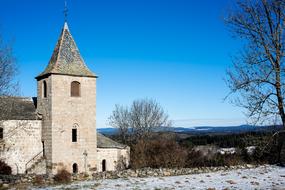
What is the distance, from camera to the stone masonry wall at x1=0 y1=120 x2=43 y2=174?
30.5 m

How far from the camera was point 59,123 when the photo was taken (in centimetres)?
3166

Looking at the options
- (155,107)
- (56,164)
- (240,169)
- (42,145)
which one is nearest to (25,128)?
(42,145)

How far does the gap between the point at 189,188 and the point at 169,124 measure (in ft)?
147

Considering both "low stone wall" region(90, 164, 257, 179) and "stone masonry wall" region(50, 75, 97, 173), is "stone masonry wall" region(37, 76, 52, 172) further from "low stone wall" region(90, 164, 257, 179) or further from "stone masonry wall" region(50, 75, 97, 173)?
"low stone wall" region(90, 164, 257, 179)

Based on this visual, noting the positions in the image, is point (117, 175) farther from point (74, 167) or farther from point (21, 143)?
point (21, 143)

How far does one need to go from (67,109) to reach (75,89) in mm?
2110

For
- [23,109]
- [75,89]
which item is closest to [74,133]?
[75,89]

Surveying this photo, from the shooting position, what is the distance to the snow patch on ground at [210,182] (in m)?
14.7

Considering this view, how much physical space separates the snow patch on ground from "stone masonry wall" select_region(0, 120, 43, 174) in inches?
636

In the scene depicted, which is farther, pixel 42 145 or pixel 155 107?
pixel 155 107

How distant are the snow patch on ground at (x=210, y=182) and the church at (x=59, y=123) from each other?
15.1 m

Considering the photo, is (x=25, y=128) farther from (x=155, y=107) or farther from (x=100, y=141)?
(x=155, y=107)

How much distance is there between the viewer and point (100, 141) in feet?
119

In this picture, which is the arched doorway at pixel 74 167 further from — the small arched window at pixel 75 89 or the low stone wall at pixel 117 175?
the low stone wall at pixel 117 175
